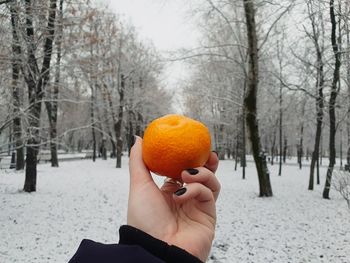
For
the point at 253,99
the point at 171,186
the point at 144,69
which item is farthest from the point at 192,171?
the point at 144,69

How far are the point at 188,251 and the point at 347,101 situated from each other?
47.3 ft

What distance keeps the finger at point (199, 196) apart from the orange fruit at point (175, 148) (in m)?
0.14

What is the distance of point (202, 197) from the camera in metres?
1.37

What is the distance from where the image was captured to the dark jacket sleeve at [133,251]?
1071 millimetres

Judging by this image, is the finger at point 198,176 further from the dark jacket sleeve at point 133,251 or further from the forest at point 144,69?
the forest at point 144,69

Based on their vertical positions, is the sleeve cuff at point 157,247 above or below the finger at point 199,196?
below

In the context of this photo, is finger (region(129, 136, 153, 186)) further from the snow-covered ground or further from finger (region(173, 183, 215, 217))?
the snow-covered ground

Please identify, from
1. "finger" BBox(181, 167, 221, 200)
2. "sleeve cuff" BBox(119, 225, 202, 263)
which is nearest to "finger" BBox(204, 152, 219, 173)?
"finger" BBox(181, 167, 221, 200)

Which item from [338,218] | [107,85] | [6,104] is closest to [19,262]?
[6,104]

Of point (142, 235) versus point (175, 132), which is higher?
point (175, 132)

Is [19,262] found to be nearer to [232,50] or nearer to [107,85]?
[232,50]

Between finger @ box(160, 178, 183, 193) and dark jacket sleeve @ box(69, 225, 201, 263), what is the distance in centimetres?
33

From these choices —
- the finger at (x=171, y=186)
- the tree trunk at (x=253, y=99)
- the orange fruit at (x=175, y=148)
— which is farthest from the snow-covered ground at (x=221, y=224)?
the orange fruit at (x=175, y=148)

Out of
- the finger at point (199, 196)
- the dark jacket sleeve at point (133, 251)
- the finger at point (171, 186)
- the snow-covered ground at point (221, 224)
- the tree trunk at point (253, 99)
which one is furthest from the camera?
the tree trunk at point (253, 99)
